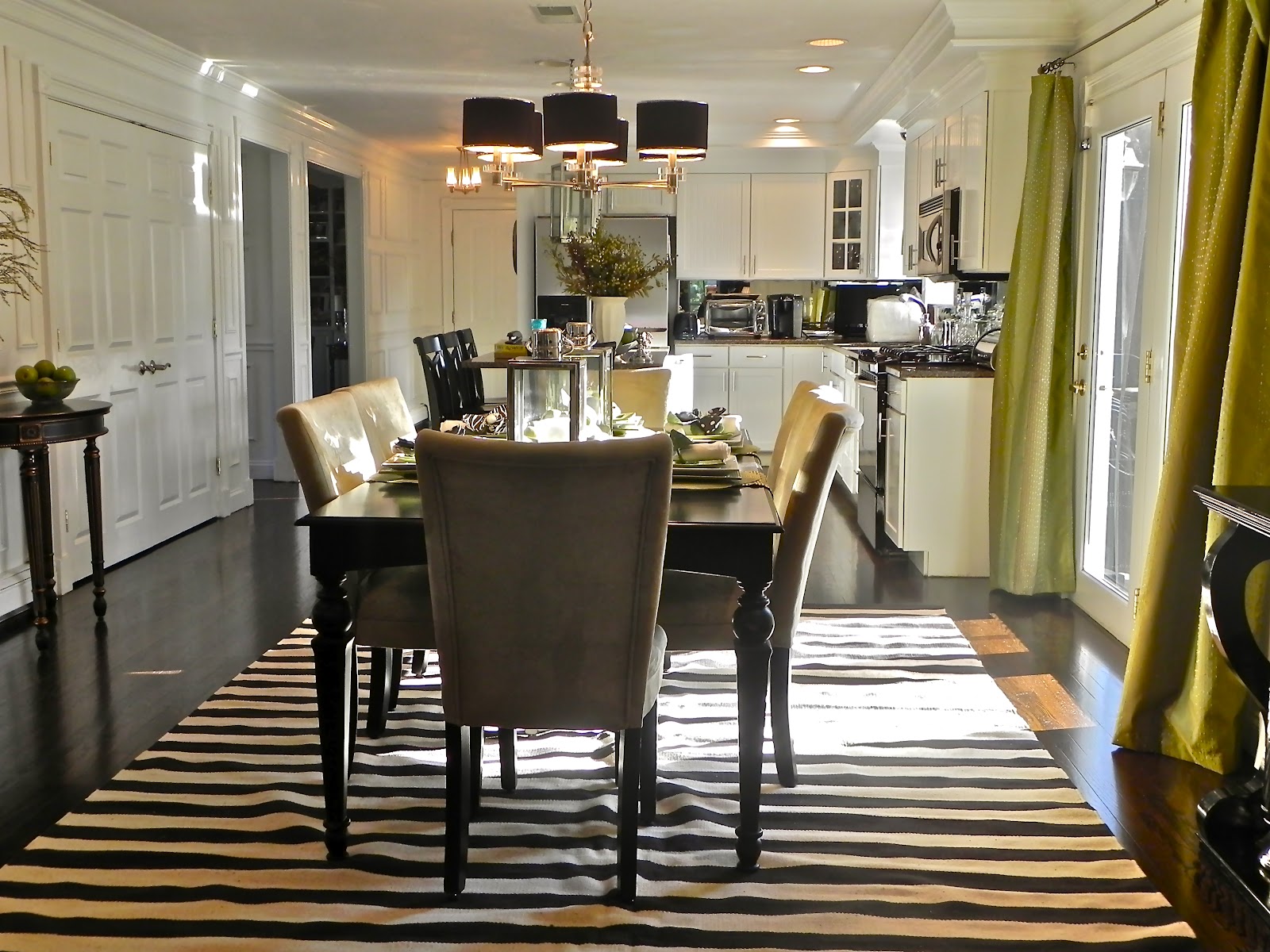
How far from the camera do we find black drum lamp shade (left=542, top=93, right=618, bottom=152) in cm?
348

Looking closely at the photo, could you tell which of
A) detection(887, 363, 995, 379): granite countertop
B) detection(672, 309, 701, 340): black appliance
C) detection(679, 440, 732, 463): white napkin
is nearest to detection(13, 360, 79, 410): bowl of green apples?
detection(679, 440, 732, 463): white napkin

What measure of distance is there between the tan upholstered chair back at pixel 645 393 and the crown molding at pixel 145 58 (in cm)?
264

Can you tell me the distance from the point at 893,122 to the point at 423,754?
5441 mm

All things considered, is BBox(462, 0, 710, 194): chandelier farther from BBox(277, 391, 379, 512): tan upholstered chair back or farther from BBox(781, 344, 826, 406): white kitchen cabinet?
BBox(781, 344, 826, 406): white kitchen cabinet

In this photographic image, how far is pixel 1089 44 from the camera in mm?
4516

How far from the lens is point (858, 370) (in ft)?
21.6

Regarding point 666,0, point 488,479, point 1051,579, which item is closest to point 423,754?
point 488,479

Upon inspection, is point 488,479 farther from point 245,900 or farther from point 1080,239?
point 1080,239

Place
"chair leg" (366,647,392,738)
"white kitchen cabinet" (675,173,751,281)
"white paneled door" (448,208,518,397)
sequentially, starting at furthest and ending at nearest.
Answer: "white paneled door" (448,208,518,397) < "white kitchen cabinet" (675,173,751,281) < "chair leg" (366,647,392,738)

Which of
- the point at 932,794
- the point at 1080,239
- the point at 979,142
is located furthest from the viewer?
the point at 979,142

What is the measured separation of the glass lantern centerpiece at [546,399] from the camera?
2.63m

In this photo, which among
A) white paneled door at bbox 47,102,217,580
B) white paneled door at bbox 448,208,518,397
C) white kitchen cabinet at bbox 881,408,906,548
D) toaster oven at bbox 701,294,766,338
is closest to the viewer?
white paneled door at bbox 47,102,217,580

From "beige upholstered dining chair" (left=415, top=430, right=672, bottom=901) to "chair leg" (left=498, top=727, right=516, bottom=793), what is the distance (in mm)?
482

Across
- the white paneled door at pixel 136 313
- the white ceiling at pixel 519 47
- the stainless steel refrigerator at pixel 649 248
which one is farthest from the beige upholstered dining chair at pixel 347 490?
the stainless steel refrigerator at pixel 649 248
